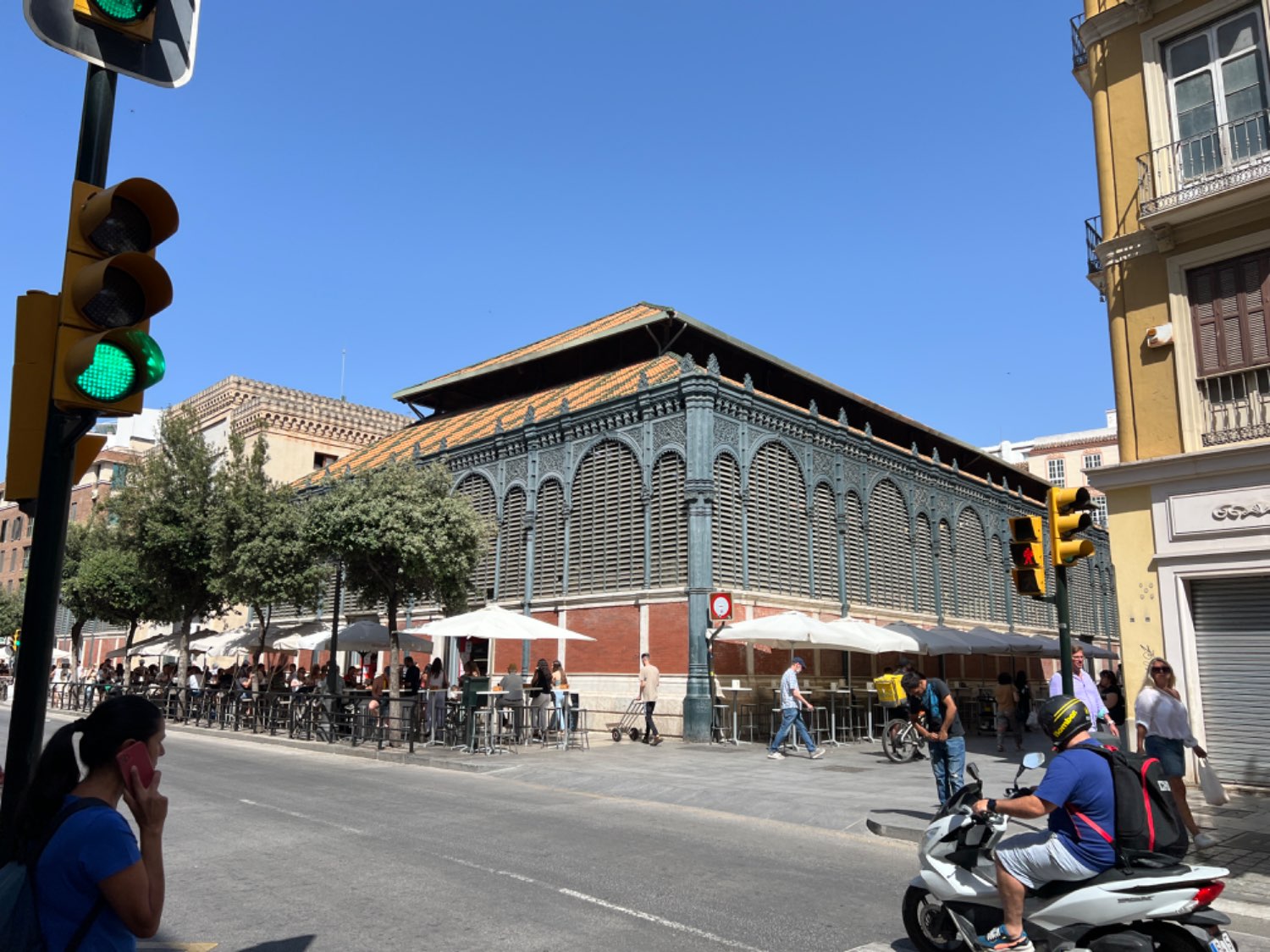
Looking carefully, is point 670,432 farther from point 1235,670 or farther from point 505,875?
point 505,875

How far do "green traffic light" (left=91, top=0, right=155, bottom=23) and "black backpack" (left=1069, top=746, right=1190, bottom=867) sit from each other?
5715 mm

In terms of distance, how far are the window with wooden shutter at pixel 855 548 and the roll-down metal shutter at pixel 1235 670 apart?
43.2 feet

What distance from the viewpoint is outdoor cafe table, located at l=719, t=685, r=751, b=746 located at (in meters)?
20.4

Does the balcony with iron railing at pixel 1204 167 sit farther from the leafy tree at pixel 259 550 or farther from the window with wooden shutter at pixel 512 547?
the leafy tree at pixel 259 550

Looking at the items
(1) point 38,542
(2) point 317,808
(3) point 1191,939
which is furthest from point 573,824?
(1) point 38,542

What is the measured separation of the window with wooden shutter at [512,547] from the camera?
87.1 feet

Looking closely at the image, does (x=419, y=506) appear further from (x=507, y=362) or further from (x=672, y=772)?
(x=507, y=362)

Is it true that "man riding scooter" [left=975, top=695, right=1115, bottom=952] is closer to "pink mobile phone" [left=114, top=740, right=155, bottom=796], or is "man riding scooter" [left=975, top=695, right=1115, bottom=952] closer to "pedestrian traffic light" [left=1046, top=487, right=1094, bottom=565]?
"pink mobile phone" [left=114, top=740, right=155, bottom=796]

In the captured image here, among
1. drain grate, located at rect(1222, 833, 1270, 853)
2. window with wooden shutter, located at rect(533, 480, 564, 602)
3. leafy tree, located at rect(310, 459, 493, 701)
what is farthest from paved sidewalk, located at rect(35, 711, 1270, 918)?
window with wooden shutter, located at rect(533, 480, 564, 602)

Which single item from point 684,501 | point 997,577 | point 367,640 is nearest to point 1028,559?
point 684,501

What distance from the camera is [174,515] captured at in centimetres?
2606

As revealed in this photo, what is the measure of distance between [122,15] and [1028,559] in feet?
30.1

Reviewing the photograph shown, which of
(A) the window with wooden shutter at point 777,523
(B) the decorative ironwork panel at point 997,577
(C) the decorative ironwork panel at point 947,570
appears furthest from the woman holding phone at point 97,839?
(B) the decorative ironwork panel at point 997,577

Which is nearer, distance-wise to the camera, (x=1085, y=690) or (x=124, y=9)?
(x=124, y=9)
